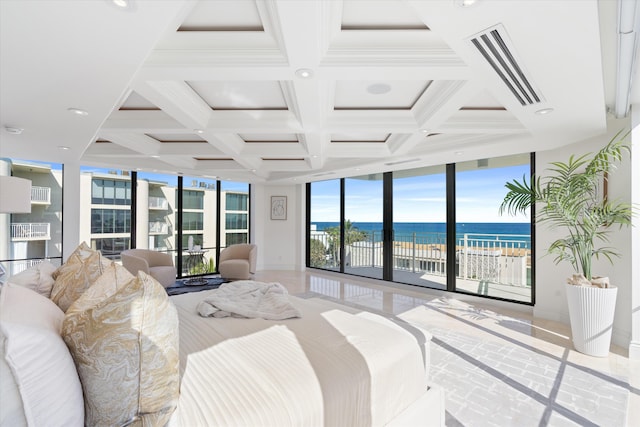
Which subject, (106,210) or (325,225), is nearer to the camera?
(106,210)

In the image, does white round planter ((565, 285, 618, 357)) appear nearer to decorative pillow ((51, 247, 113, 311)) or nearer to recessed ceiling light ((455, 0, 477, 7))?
recessed ceiling light ((455, 0, 477, 7))

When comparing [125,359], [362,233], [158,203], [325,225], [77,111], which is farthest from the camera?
[325,225]

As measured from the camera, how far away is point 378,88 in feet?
9.10

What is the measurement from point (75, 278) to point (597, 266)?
504 centimetres

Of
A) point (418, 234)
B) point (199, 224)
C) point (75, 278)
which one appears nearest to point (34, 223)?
point (199, 224)

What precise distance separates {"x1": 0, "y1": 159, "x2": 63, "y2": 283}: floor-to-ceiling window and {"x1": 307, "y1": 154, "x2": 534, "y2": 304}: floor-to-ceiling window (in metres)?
5.25

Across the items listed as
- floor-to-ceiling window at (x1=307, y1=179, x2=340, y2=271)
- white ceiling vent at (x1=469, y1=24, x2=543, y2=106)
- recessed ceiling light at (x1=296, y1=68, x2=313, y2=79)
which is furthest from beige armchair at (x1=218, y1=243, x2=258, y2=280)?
white ceiling vent at (x1=469, y1=24, x2=543, y2=106)

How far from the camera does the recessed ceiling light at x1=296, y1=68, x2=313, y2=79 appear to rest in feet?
6.95

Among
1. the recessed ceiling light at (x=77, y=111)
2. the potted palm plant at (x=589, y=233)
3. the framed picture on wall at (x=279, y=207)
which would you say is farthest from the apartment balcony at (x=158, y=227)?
the potted palm plant at (x=589, y=233)

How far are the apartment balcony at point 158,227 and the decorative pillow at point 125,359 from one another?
6.20 meters

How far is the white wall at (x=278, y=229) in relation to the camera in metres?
8.23

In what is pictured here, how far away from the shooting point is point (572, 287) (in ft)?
10.2

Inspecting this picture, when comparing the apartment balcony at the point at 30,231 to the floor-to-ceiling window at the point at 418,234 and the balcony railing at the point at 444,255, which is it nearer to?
the balcony railing at the point at 444,255

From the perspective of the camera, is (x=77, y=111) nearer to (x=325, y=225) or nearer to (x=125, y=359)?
(x=125, y=359)
